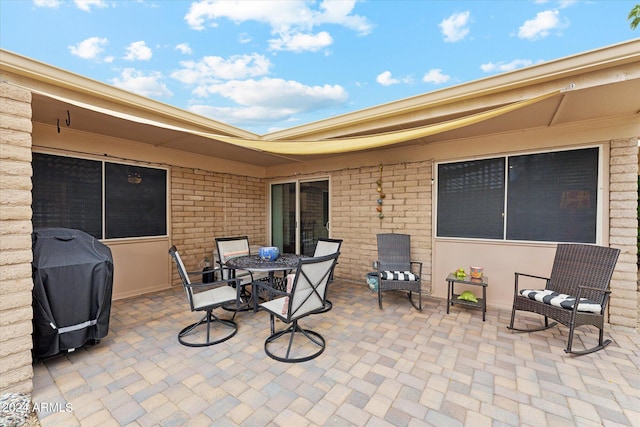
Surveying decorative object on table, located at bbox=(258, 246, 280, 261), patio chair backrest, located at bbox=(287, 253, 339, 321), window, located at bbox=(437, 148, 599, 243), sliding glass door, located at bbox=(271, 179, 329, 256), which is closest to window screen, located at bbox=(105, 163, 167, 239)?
decorative object on table, located at bbox=(258, 246, 280, 261)

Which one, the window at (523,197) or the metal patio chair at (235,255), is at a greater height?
the window at (523,197)

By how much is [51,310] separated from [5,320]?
0.47m

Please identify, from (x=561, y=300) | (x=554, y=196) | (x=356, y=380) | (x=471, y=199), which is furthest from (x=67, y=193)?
(x=554, y=196)

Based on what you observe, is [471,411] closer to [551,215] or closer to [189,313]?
[551,215]

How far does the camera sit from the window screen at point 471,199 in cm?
397

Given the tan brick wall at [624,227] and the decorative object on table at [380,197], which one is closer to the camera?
the tan brick wall at [624,227]

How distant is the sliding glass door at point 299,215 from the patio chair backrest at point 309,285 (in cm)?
301

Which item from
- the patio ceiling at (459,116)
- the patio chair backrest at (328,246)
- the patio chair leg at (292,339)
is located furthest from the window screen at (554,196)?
the patio chair leg at (292,339)

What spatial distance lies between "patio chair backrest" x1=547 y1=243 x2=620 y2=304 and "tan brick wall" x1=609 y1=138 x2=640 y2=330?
0.71 metres

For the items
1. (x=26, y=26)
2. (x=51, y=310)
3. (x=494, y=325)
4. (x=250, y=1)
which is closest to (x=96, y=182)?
(x=51, y=310)

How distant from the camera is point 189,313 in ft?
11.9

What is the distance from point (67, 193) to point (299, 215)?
12.7ft

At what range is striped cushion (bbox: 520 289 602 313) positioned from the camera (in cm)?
255

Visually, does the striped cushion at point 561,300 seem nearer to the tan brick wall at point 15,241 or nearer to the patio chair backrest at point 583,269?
the patio chair backrest at point 583,269
